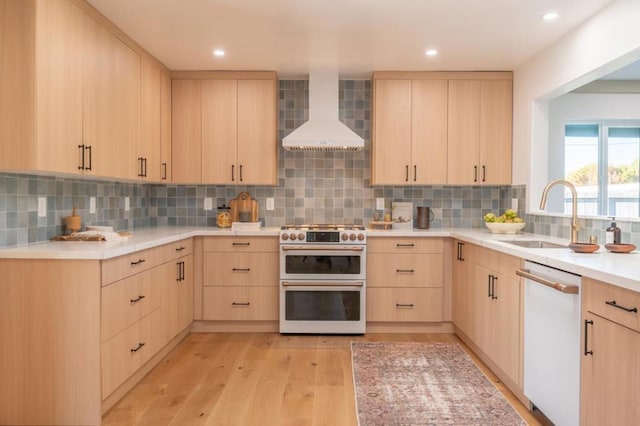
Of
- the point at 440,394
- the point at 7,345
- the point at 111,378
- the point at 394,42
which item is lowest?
the point at 440,394

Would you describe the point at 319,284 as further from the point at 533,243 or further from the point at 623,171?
the point at 623,171

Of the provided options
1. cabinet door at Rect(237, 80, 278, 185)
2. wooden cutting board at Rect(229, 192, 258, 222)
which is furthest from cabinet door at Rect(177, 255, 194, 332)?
cabinet door at Rect(237, 80, 278, 185)

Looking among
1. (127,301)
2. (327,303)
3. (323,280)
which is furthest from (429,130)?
(127,301)

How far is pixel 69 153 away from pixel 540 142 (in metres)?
3.52

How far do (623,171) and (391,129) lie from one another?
2.93 meters

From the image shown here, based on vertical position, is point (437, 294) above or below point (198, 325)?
above

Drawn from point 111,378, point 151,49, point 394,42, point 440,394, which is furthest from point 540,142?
point 111,378

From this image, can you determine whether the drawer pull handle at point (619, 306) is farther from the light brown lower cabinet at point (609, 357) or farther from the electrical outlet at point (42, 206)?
the electrical outlet at point (42, 206)

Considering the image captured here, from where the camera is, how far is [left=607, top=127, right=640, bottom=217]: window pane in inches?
204

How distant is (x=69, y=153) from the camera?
2600mm

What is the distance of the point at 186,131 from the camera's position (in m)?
4.37

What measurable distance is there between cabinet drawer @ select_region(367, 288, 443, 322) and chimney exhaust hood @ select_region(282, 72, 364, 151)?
1339mm

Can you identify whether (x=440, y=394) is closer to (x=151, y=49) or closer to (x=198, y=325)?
(x=198, y=325)

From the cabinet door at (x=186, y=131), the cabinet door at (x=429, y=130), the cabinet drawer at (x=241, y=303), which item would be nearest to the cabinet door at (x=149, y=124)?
the cabinet door at (x=186, y=131)
